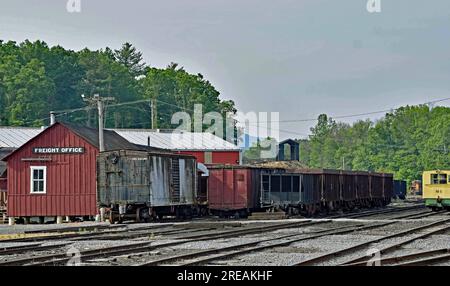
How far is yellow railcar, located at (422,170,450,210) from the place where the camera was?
39.9 m

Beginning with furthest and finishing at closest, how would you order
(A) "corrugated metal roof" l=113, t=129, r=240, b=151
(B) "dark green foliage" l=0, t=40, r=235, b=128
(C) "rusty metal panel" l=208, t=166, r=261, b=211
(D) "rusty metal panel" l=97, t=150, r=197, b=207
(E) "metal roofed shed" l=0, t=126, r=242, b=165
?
(A) "corrugated metal roof" l=113, t=129, r=240, b=151 < (E) "metal roofed shed" l=0, t=126, r=242, b=165 < (B) "dark green foliage" l=0, t=40, r=235, b=128 < (C) "rusty metal panel" l=208, t=166, r=261, b=211 < (D) "rusty metal panel" l=97, t=150, r=197, b=207

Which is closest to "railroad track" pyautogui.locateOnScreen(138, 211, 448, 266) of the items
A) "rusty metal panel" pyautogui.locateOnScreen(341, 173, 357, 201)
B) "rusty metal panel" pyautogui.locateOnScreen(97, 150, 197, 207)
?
"rusty metal panel" pyautogui.locateOnScreen(97, 150, 197, 207)

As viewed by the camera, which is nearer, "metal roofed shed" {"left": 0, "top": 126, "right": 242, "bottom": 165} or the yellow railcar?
the yellow railcar

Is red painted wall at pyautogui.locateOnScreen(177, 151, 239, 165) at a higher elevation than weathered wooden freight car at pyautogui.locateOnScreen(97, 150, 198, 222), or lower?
higher

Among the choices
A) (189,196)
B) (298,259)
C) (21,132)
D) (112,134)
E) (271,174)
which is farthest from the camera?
(21,132)

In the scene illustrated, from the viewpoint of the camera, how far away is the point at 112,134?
42.1m

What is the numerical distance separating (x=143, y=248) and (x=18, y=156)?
2245 cm

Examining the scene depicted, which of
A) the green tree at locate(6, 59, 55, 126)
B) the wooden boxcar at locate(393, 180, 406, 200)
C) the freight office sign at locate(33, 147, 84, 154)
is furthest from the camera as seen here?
the wooden boxcar at locate(393, 180, 406, 200)

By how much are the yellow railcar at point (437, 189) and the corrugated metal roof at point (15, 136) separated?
2659 centimetres

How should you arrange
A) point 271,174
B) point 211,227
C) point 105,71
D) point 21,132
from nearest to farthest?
point 211,227 < point 271,174 < point 105,71 < point 21,132

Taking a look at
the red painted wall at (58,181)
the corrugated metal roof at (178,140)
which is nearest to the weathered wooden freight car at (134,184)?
the red painted wall at (58,181)

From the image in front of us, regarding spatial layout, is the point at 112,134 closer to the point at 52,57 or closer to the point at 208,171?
the point at 208,171

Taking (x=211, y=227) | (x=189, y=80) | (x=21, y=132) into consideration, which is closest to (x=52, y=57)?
(x=21, y=132)

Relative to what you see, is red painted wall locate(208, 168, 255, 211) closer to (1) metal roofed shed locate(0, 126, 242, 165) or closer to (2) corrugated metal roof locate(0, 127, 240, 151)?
(1) metal roofed shed locate(0, 126, 242, 165)
